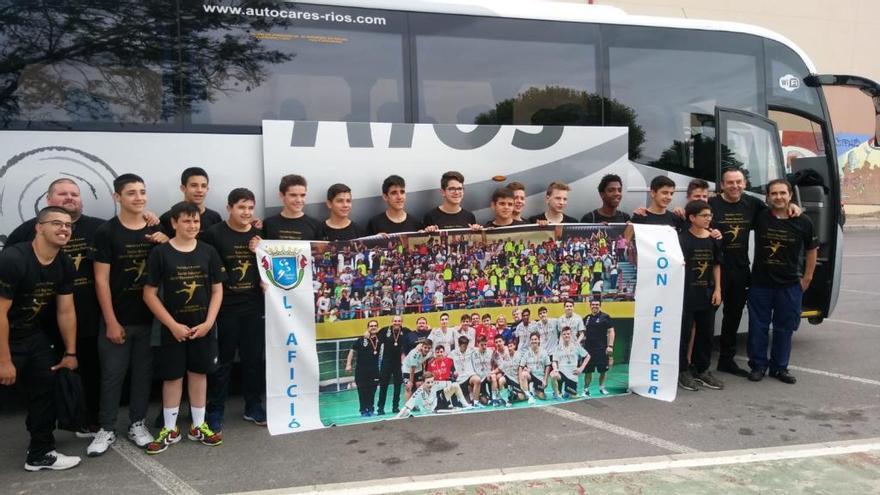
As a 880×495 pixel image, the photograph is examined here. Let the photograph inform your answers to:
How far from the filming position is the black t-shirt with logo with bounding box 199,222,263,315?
4.62 m

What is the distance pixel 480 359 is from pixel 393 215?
1.41 m

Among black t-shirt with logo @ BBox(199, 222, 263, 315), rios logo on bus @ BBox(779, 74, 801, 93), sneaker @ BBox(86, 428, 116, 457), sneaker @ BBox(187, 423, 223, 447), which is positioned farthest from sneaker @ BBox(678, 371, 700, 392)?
sneaker @ BBox(86, 428, 116, 457)

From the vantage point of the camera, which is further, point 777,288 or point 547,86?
point 547,86

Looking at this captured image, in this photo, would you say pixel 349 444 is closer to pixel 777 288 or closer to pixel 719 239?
pixel 719 239

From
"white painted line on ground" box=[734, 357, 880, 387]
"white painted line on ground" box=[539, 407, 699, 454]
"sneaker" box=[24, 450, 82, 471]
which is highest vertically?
"sneaker" box=[24, 450, 82, 471]

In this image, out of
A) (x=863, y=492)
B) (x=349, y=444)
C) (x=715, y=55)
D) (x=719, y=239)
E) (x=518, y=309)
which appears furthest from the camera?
(x=715, y=55)

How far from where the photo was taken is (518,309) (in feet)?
16.9

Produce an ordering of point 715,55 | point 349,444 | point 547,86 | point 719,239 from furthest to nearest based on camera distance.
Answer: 1. point 715,55
2. point 547,86
3. point 719,239
4. point 349,444

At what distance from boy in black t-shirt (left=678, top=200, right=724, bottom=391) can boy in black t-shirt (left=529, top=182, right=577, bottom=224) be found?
1.04 metres

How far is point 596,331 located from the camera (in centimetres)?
533

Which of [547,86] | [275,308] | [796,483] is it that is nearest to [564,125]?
[547,86]

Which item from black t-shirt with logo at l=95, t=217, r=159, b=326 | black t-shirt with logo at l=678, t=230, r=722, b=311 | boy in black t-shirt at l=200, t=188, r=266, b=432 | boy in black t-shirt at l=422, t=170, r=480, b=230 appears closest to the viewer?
black t-shirt with logo at l=95, t=217, r=159, b=326

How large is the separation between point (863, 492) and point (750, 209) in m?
3.01

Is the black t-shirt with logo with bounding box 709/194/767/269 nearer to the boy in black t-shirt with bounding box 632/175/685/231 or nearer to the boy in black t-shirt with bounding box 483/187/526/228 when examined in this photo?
the boy in black t-shirt with bounding box 632/175/685/231
